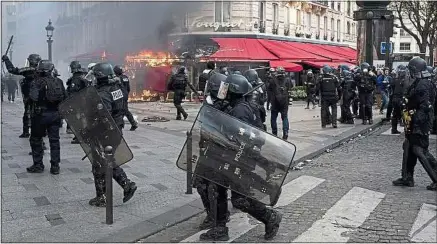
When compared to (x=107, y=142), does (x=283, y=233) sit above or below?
below

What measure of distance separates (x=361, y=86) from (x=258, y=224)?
8168mm

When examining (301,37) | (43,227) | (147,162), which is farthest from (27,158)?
(301,37)

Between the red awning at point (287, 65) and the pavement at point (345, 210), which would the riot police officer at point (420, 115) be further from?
the red awning at point (287, 65)

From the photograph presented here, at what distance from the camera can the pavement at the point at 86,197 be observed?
14.8 ft

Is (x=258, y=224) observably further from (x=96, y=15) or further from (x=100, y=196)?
(x=96, y=15)

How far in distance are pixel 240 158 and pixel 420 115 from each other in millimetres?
2802

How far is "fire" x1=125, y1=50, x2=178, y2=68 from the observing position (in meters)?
19.5

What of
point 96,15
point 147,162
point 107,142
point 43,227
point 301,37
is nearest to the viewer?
point 43,227

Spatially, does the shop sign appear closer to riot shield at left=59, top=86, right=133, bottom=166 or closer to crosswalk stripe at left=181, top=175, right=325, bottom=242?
crosswalk stripe at left=181, top=175, right=325, bottom=242

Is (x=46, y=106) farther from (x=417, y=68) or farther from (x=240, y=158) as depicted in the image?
(x=417, y=68)

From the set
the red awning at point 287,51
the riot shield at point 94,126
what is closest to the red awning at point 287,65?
the red awning at point 287,51

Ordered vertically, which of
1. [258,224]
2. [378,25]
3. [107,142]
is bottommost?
[258,224]

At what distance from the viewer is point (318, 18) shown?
33.9 m

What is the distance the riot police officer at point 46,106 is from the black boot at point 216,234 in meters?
3.15
